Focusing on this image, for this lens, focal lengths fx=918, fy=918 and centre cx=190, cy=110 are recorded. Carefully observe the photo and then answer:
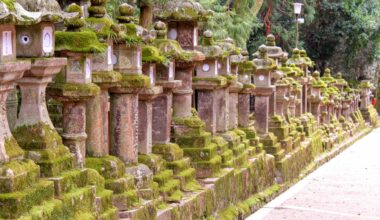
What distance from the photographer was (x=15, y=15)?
6.16 m

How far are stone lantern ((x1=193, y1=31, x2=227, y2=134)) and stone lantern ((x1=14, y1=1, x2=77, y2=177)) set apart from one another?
5.29 meters

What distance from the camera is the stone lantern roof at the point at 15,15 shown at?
5.98 m

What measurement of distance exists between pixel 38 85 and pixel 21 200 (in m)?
1.12

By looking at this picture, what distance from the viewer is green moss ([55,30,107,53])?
7.57m

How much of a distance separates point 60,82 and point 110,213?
1197 mm

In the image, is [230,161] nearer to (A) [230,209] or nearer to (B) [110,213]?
(A) [230,209]

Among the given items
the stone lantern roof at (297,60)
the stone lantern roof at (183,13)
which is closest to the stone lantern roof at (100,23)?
the stone lantern roof at (183,13)

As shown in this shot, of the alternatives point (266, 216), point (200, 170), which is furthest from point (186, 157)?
point (266, 216)

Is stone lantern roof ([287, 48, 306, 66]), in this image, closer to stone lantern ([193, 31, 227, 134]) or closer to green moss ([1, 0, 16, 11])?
stone lantern ([193, 31, 227, 134])

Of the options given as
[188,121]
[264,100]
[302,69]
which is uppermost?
[302,69]

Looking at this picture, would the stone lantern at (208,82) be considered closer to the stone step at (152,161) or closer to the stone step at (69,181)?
the stone step at (152,161)

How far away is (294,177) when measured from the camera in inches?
709

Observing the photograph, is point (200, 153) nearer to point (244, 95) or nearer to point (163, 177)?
point (163, 177)

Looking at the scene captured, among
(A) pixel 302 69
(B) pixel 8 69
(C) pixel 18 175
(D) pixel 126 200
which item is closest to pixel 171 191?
(D) pixel 126 200
